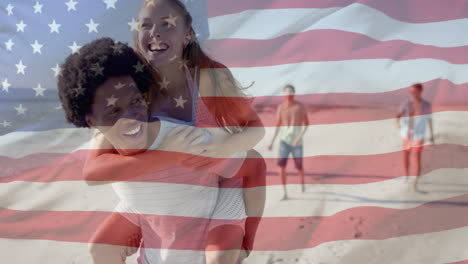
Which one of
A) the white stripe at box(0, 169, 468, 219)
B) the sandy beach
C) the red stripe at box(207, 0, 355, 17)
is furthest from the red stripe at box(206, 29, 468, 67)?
the white stripe at box(0, 169, 468, 219)

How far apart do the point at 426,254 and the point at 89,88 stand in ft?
7.14

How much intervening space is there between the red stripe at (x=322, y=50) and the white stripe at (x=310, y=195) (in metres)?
0.69

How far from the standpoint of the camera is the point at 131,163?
149 centimetres

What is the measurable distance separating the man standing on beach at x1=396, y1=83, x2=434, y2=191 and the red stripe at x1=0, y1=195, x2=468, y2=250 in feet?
0.73

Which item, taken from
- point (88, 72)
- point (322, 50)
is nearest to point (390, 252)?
point (322, 50)

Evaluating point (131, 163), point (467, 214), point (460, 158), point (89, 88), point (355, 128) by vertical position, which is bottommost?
point (467, 214)

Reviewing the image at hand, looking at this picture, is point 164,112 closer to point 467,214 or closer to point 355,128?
point 355,128

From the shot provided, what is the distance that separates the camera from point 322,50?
2428 mm

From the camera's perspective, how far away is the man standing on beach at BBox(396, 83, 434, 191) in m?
2.43

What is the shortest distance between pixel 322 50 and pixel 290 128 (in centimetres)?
50

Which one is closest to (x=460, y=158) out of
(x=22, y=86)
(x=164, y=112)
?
(x=164, y=112)
